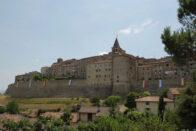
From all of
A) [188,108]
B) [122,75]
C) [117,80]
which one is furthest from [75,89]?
[188,108]

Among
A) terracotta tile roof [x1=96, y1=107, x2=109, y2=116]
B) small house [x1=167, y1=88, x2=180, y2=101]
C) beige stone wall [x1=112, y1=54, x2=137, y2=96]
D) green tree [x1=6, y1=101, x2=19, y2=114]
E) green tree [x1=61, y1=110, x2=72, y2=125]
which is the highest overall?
beige stone wall [x1=112, y1=54, x2=137, y2=96]

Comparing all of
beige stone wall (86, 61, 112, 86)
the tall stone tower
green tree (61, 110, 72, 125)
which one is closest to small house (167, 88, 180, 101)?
green tree (61, 110, 72, 125)

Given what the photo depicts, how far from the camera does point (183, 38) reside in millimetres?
12602

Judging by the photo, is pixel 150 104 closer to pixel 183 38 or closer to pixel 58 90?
pixel 183 38

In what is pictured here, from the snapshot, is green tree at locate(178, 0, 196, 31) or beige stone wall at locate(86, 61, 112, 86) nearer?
green tree at locate(178, 0, 196, 31)

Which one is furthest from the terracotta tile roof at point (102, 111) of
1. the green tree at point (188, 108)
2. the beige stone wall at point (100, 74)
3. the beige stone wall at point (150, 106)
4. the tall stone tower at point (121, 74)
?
the beige stone wall at point (100, 74)

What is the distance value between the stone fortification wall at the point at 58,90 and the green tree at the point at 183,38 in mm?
51061

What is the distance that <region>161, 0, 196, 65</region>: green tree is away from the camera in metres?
12.6

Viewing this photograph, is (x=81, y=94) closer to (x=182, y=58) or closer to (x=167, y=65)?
(x=167, y=65)

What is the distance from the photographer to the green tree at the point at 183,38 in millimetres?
12641

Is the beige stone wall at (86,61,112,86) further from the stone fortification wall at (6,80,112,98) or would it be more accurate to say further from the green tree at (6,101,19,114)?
the green tree at (6,101,19,114)

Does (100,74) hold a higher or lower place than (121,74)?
higher

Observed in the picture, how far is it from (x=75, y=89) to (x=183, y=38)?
60.7 meters

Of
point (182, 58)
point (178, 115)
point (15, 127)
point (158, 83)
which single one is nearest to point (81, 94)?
point (158, 83)
